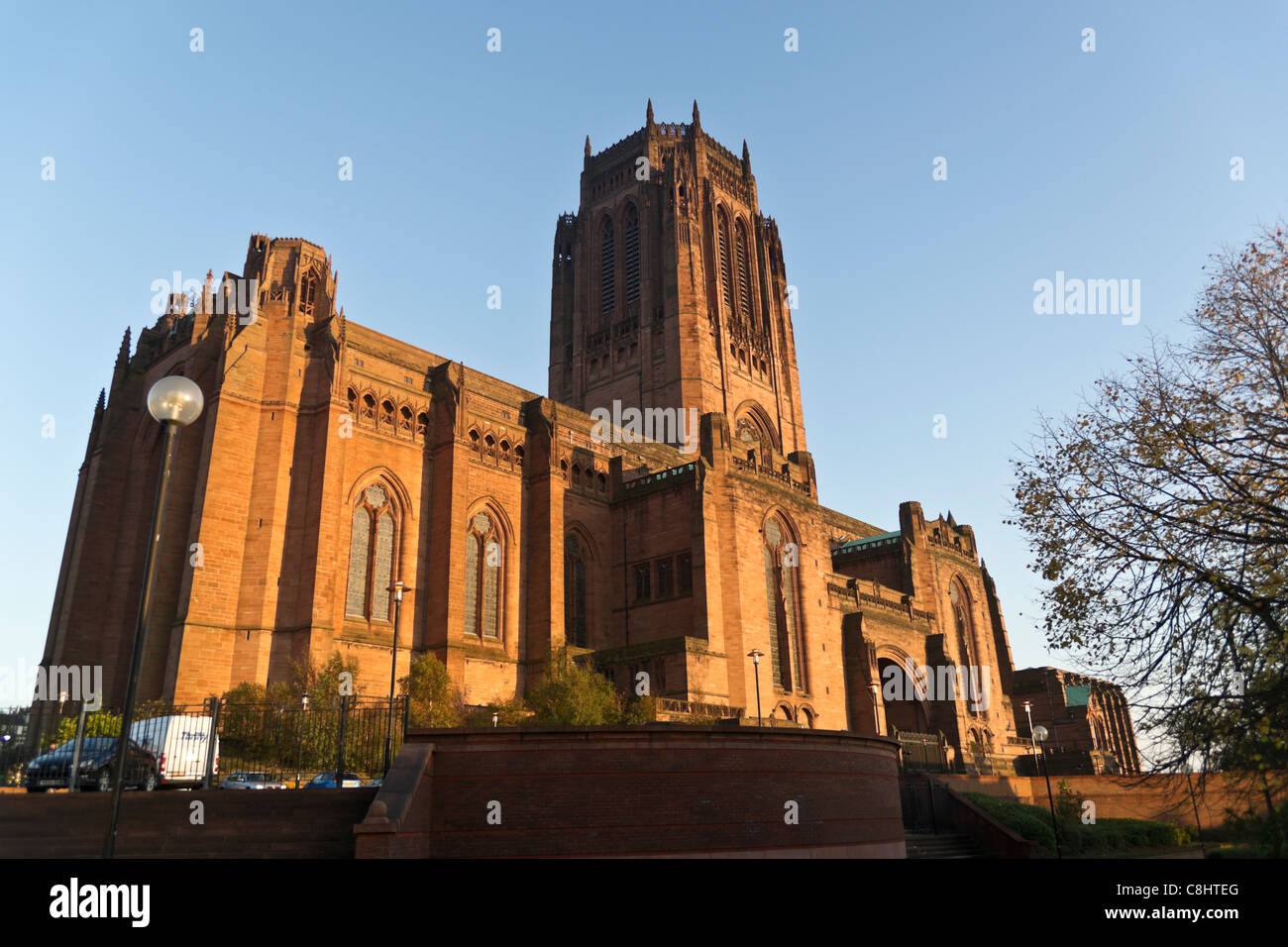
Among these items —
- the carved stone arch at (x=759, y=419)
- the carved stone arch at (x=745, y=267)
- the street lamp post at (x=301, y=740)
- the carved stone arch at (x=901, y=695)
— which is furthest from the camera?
the carved stone arch at (x=745, y=267)

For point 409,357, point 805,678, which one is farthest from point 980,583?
point 409,357

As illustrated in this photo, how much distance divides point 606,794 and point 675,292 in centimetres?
5084

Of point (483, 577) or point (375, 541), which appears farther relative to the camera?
point (483, 577)

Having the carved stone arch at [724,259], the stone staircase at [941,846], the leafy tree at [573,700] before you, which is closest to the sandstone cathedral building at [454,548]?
the leafy tree at [573,700]

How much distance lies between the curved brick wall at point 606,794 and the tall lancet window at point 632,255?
5243cm

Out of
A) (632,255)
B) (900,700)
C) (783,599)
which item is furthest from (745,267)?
(900,700)

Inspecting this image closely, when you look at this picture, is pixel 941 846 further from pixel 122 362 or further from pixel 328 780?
pixel 122 362

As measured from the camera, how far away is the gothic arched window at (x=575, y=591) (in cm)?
4112

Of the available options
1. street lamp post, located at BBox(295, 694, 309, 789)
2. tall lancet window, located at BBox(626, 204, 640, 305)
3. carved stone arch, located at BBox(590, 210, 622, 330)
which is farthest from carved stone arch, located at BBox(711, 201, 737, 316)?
street lamp post, located at BBox(295, 694, 309, 789)

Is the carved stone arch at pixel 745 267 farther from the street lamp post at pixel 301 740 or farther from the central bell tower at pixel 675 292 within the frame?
the street lamp post at pixel 301 740

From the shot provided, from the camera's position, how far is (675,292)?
202 feet
